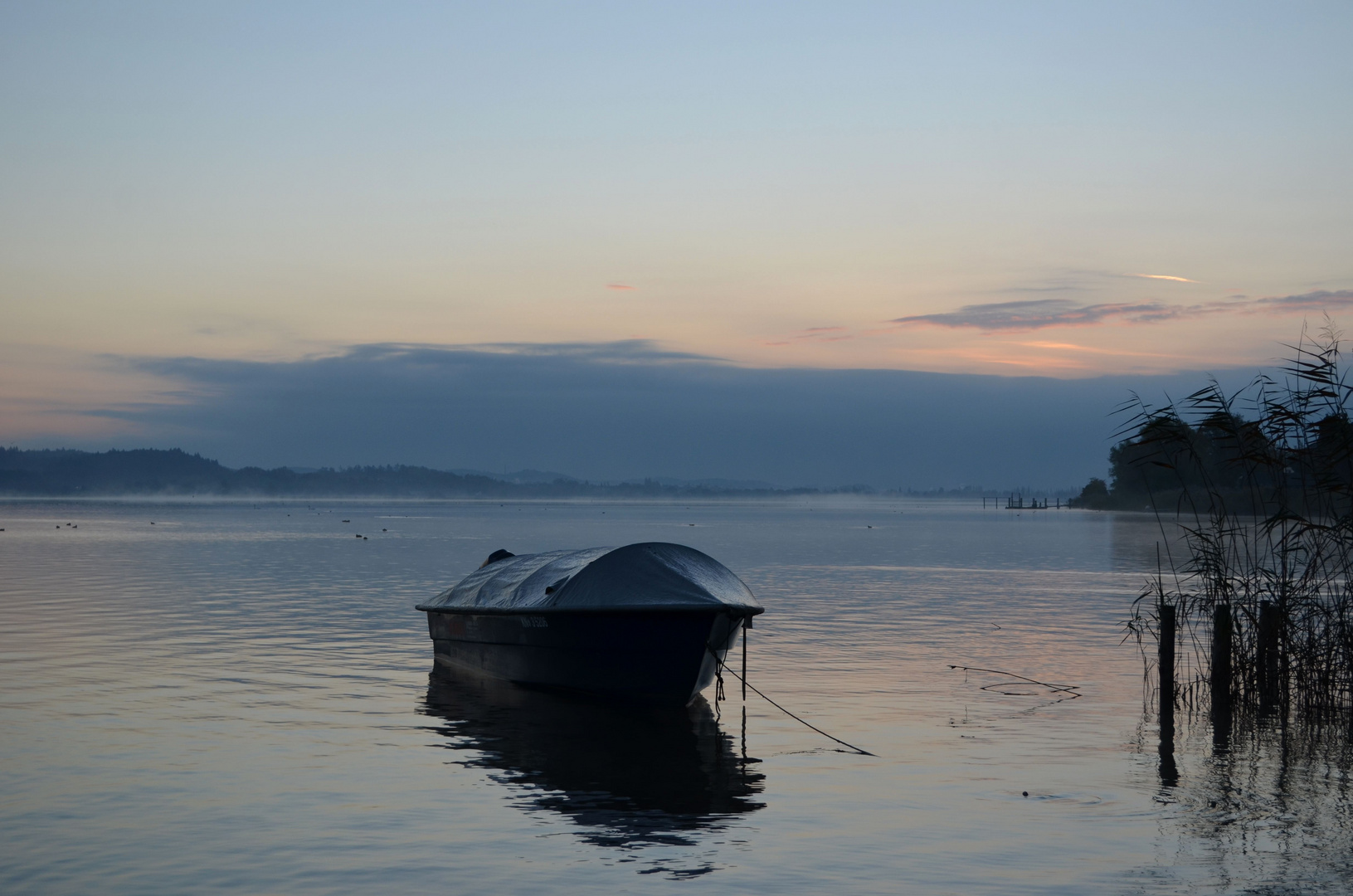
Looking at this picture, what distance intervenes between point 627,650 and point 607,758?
3382 millimetres

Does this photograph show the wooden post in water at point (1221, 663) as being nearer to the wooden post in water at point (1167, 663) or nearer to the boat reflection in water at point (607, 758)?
the wooden post in water at point (1167, 663)

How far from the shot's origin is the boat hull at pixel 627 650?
18984 mm

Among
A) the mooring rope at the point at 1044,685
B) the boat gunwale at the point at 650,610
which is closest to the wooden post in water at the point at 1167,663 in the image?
the mooring rope at the point at 1044,685

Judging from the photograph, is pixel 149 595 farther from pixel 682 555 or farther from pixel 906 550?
pixel 906 550

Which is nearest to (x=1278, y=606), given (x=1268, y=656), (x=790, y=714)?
(x=1268, y=656)

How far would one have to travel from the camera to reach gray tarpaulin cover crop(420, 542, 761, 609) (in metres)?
19.0

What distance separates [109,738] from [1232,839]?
14545 mm

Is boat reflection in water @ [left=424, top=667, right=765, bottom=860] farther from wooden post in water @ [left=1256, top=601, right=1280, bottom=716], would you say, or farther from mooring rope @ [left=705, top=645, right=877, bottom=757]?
wooden post in water @ [left=1256, top=601, right=1280, bottom=716]

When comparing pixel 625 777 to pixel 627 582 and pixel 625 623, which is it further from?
pixel 627 582

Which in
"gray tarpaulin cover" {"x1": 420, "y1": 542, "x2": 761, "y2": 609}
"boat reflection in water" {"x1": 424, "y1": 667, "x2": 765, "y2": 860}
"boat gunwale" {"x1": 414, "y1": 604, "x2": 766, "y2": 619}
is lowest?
"boat reflection in water" {"x1": 424, "y1": 667, "x2": 765, "y2": 860}

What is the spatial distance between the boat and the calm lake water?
1.98 feet

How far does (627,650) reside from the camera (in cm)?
1933

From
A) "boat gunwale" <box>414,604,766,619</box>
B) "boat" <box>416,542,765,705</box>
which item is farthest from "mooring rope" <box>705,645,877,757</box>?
"boat gunwale" <box>414,604,766,619</box>

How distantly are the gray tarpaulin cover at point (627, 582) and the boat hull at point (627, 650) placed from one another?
212 millimetres
